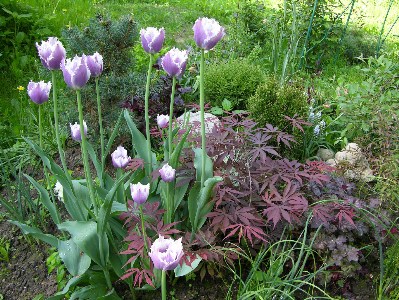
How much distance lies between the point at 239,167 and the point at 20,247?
140cm

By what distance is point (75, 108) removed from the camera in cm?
341

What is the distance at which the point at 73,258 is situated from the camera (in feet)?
6.88

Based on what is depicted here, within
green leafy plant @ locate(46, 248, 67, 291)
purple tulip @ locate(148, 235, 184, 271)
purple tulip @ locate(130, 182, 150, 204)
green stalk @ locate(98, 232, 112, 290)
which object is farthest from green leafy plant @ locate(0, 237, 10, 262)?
purple tulip @ locate(148, 235, 184, 271)

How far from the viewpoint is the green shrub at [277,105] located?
3.22 metres

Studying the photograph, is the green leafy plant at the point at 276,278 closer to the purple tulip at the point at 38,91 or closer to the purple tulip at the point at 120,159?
the purple tulip at the point at 120,159

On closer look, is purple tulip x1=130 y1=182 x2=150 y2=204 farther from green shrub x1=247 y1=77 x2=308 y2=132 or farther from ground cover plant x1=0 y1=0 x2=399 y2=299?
green shrub x1=247 y1=77 x2=308 y2=132

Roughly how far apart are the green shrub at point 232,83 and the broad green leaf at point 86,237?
2.26 m

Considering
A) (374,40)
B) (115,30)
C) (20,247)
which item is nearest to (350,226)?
(20,247)

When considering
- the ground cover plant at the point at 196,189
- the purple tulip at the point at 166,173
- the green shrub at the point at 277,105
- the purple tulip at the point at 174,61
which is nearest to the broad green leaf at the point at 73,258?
the ground cover plant at the point at 196,189

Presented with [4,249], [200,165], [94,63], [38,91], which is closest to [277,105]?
[200,165]

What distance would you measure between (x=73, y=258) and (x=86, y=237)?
19cm

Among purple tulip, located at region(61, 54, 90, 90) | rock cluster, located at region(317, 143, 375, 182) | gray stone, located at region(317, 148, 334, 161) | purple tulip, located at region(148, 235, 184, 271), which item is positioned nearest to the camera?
purple tulip, located at region(148, 235, 184, 271)

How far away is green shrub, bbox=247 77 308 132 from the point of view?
10.6 ft

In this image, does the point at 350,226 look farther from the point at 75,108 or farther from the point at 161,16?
the point at 161,16
